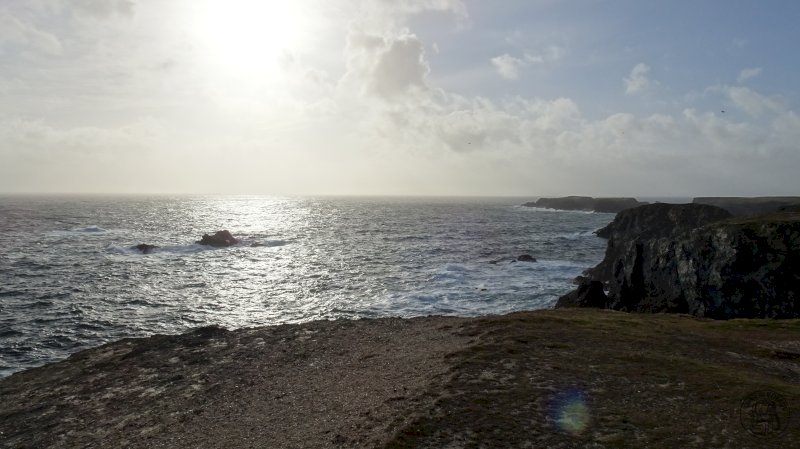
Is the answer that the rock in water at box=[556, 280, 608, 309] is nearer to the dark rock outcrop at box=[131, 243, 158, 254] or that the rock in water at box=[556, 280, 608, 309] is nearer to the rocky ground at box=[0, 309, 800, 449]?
the rocky ground at box=[0, 309, 800, 449]

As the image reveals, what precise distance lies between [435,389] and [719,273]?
87.8 ft

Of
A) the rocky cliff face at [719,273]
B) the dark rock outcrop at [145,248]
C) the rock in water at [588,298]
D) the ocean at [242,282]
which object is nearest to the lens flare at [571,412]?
the ocean at [242,282]

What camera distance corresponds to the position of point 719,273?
108 feet

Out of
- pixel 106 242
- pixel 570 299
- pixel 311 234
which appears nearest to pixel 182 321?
pixel 570 299

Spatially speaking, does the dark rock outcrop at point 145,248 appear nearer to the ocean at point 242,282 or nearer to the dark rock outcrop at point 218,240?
the ocean at point 242,282

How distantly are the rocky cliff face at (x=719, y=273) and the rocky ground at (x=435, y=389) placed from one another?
16.4ft

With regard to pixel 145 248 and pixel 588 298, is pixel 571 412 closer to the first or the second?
pixel 588 298

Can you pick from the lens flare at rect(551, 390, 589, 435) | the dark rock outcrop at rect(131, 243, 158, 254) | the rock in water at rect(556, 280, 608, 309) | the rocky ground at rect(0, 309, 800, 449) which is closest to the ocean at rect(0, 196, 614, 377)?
the dark rock outcrop at rect(131, 243, 158, 254)

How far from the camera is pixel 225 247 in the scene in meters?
77.0

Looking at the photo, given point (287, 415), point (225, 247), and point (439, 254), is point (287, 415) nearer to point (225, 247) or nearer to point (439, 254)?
point (439, 254)

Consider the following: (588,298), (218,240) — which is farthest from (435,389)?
(218,240)

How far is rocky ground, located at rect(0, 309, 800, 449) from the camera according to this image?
14.0 metres

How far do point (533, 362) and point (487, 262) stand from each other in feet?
142

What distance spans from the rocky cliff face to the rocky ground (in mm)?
4998
